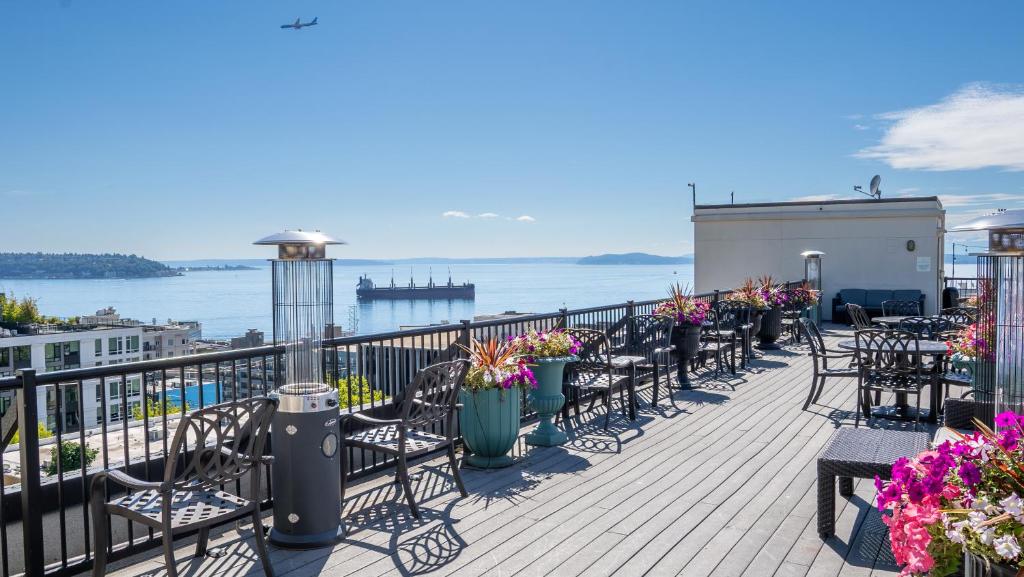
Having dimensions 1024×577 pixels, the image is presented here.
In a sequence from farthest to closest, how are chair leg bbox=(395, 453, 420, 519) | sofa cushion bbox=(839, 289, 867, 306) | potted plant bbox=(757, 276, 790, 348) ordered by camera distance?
sofa cushion bbox=(839, 289, 867, 306) → potted plant bbox=(757, 276, 790, 348) → chair leg bbox=(395, 453, 420, 519)

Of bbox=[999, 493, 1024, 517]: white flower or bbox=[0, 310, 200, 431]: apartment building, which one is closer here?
bbox=[999, 493, 1024, 517]: white flower

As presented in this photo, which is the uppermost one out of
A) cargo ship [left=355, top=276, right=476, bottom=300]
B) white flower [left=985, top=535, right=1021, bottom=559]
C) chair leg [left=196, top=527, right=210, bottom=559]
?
white flower [left=985, top=535, right=1021, bottom=559]

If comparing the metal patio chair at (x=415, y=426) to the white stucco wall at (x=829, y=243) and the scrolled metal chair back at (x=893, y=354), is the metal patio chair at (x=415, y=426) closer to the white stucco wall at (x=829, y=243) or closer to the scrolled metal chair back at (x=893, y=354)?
the scrolled metal chair back at (x=893, y=354)

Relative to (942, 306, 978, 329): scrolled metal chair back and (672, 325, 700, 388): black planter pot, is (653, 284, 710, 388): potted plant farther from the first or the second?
(942, 306, 978, 329): scrolled metal chair back

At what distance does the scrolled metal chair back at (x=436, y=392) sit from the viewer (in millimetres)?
4184

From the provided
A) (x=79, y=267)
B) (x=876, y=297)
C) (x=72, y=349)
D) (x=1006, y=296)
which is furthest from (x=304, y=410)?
(x=79, y=267)

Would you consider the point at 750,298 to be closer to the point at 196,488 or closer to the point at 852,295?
the point at 852,295

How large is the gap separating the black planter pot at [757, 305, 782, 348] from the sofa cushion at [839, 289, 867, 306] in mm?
6240

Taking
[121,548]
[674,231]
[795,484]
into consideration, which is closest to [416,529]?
[121,548]

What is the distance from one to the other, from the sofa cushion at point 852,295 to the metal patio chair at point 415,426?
15320mm

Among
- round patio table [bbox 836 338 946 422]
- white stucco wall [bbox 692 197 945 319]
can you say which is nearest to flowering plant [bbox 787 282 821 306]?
white stucco wall [bbox 692 197 945 319]

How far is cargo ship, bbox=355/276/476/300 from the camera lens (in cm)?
14538

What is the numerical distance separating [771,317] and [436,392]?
902cm

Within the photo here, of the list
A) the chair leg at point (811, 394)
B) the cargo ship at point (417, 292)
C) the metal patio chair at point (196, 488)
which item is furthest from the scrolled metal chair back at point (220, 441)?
the cargo ship at point (417, 292)
